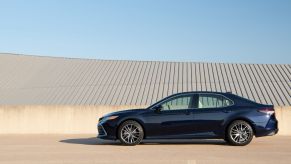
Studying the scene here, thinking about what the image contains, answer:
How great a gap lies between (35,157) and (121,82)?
4392 cm

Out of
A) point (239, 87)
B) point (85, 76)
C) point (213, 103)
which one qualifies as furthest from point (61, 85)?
point (213, 103)

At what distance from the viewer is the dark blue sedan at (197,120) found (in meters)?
12.9

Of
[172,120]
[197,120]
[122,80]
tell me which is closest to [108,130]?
[172,120]

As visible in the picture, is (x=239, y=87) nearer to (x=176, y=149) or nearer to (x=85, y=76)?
(x=85, y=76)

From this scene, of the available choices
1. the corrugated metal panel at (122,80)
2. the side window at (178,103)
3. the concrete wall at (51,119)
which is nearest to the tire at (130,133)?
the side window at (178,103)

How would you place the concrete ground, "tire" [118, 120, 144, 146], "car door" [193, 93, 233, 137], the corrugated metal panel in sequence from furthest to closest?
the corrugated metal panel, "tire" [118, 120, 144, 146], "car door" [193, 93, 233, 137], the concrete ground

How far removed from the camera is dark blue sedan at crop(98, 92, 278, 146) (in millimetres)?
12852

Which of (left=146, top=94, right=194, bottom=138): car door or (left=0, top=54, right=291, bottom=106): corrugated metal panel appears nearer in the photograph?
(left=146, top=94, right=194, bottom=138): car door

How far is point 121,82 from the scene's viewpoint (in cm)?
5419

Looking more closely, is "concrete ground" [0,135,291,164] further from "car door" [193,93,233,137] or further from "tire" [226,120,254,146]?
"car door" [193,93,233,137]

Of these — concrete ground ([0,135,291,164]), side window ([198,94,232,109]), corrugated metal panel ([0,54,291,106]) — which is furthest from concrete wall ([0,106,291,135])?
corrugated metal panel ([0,54,291,106])

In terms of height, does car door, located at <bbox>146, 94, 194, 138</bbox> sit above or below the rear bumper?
above

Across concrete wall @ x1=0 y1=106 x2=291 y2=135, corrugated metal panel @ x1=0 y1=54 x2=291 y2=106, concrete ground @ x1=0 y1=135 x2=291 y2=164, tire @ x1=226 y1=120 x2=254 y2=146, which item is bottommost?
concrete ground @ x1=0 y1=135 x2=291 y2=164

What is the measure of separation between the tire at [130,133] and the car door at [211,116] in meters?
1.34
